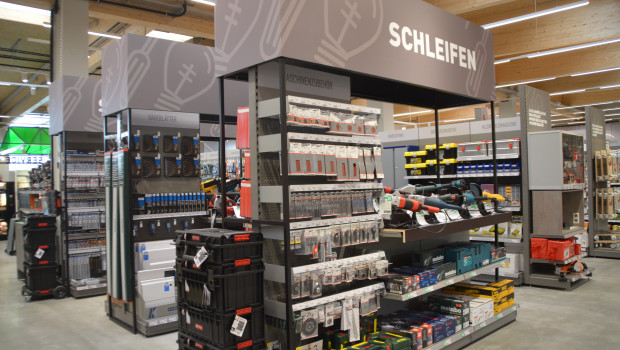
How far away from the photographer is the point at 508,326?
5.01 m

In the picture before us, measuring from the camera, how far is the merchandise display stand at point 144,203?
519 centimetres

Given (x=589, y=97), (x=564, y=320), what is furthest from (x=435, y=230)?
(x=589, y=97)

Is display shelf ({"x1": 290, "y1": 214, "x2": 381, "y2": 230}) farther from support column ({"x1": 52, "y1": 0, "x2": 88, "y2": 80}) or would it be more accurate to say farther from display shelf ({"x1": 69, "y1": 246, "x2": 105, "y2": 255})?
support column ({"x1": 52, "y1": 0, "x2": 88, "y2": 80})

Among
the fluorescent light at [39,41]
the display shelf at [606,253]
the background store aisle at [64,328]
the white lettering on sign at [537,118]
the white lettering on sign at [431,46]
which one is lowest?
the background store aisle at [64,328]

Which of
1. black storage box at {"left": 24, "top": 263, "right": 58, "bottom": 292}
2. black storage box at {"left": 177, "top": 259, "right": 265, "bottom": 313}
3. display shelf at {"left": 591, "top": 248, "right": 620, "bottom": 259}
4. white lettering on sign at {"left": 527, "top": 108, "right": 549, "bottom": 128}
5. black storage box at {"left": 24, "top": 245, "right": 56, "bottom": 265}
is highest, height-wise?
white lettering on sign at {"left": 527, "top": 108, "right": 549, "bottom": 128}

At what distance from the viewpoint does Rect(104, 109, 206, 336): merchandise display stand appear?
5.19 meters

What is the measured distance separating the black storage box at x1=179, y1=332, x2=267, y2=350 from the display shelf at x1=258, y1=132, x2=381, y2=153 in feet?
4.27

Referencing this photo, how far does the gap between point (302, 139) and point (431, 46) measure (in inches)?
78.8

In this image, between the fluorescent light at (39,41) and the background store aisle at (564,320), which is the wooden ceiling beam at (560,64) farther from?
the fluorescent light at (39,41)

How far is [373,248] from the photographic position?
412 centimetres

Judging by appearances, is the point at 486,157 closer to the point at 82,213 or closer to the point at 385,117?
the point at 385,117

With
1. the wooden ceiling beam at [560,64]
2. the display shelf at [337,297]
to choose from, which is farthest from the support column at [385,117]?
the display shelf at [337,297]

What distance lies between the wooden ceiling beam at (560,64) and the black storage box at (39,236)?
1205 centimetres

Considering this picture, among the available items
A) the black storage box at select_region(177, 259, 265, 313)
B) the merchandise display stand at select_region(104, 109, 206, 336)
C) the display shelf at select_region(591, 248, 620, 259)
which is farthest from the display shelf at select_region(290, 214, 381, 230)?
the display shelf at select_region(591, 248, 620, 259)
